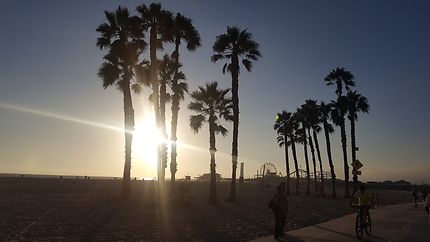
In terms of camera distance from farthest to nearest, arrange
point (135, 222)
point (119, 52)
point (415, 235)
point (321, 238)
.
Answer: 1. point (119, 52)
2. point (135, 222)
3. point (415, 235)
4. point (321, 238)

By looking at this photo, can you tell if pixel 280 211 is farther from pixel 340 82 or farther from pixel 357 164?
pixel 340 82

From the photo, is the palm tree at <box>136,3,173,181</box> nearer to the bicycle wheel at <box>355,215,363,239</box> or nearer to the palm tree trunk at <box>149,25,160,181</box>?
the palm tree trunk at <box>149,25,160,181</box>

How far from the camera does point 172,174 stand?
36.2m

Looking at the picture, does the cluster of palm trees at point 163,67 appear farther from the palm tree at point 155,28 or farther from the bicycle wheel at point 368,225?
the bicycle wheel at point 368,225

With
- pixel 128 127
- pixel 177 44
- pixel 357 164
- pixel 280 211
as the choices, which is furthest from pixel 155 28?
pixel 280 211

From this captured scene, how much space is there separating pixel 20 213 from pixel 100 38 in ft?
52.7

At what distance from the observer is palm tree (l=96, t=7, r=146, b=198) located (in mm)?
33250

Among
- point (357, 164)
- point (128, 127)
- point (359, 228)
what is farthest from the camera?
point (128, 127)

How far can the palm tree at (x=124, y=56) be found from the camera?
33.2 meters

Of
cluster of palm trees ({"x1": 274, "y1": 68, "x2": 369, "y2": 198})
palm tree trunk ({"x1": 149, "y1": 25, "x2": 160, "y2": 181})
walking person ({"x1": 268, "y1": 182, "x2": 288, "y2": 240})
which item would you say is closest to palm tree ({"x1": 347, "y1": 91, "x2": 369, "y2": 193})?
cluster of palm trees ({"x1": 274, "y1": 68, "x2": 369, "y2": 198})

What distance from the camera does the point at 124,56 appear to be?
111 feet

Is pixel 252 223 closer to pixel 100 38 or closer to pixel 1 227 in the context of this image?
pixel 1 227

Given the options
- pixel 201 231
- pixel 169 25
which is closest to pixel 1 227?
pixel 201 231

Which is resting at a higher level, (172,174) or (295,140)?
(295,140)
